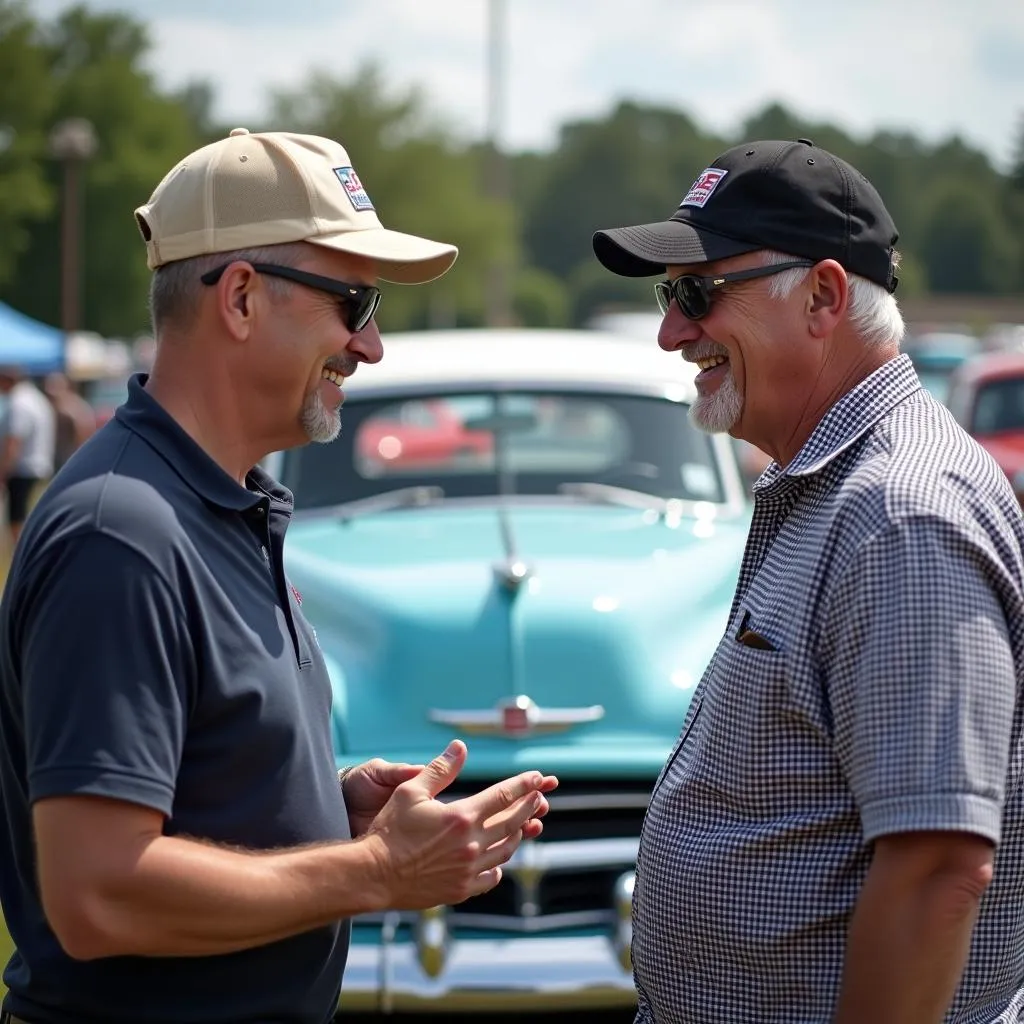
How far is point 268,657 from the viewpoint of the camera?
2.09 m

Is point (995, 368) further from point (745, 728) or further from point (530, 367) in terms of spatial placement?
point (745, 728)

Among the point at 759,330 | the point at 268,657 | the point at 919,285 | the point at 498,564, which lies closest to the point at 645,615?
the point at 498,564

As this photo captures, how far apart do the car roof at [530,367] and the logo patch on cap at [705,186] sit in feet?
10.4

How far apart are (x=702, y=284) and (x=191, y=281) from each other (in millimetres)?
762

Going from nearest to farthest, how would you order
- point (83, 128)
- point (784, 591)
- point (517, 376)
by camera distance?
point (784, 591)
point (517, 376)
point (83, 128)

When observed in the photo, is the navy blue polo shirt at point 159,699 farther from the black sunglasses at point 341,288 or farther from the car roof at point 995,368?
the car roof at point 995,368

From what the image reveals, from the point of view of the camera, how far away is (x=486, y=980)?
13.4 feet

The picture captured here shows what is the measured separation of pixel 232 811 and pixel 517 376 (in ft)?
12.6

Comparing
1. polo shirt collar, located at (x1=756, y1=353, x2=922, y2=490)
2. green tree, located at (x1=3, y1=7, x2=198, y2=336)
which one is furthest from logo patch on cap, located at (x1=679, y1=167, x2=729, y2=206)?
green tree, located at (x1=3, y1=7, x2=198, y2=336)

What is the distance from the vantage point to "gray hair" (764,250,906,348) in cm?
228

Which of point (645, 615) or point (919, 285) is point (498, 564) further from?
point (919, 285)

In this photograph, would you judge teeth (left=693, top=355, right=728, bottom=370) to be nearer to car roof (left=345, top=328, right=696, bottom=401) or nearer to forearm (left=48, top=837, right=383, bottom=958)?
forearm (left=48, top=837, right=383, bottom=958)

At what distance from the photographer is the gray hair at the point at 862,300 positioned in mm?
2281

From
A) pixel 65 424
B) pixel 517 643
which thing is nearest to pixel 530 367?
pixel 517 643
